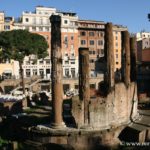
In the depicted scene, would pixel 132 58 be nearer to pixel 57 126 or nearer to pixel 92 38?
pixel 57 126

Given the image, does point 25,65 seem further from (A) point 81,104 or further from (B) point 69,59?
(A) point 81,104

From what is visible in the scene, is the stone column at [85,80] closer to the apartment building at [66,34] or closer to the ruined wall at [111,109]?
the ruined wall at [111,109]

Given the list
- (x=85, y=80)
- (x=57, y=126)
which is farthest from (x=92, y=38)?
(x=57, y=126)

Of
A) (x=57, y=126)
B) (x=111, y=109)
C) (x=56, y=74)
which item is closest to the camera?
(x=57, y=126)

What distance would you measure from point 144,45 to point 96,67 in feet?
73.1

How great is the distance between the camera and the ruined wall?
76.5 ft

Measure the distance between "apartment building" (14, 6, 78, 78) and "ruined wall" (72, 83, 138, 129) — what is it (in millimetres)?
42923

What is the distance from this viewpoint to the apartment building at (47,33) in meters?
70.4

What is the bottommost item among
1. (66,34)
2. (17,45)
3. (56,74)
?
(56,74)

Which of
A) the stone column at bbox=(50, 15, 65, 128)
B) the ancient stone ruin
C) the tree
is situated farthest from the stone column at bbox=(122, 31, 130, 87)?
the tree

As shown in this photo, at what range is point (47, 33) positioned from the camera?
7231 centimetres

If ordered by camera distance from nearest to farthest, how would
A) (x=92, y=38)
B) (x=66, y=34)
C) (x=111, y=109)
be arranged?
1. (x=111, y=109)
2. (x=66, y=34)
3. (x=92, y=38)

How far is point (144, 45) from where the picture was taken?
9262 centimetres

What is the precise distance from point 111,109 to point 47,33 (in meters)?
49.7
